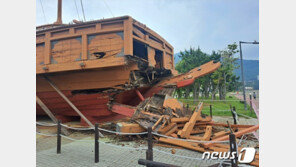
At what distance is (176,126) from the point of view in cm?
484

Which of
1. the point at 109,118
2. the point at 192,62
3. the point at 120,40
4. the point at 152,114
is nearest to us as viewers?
the point at 152,114

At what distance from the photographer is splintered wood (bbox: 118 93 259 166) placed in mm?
4164

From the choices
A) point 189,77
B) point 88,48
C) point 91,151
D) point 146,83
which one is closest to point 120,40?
point 88,48

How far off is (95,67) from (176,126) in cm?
334

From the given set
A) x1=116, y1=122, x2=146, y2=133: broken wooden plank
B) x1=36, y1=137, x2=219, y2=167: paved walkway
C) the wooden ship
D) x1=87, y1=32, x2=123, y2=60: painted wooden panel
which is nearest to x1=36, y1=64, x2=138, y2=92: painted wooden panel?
the wooden ship

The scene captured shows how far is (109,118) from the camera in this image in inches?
287

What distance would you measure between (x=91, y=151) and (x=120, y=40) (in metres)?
3.62

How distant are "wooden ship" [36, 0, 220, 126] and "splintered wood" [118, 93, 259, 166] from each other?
0.76 metres

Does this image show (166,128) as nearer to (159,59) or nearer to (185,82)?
(185,82)

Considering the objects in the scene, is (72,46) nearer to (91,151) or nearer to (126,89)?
(126,89)

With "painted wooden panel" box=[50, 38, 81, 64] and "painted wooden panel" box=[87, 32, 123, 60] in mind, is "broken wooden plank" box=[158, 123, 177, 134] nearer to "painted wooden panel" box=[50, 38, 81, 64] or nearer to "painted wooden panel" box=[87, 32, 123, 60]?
"painted wooden panel" box=[87, 32, 123, 60]

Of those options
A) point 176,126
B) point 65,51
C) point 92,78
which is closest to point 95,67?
point 92,78

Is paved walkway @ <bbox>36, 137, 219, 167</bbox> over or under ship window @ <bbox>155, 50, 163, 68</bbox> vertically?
under

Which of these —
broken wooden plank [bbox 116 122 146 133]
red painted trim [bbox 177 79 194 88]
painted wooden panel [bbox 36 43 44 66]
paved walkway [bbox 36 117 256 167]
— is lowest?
paved walkway [bbox 36 117 256 167]
